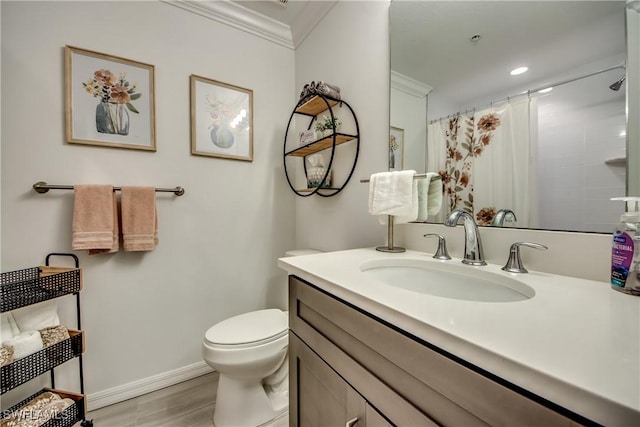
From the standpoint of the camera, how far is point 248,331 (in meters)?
1.22

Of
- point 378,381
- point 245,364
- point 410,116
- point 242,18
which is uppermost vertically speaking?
point 242,18

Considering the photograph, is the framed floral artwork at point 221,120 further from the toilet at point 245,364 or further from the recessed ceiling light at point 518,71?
the recessed ceiling light at point 518,71

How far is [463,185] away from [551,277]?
16.3 inches

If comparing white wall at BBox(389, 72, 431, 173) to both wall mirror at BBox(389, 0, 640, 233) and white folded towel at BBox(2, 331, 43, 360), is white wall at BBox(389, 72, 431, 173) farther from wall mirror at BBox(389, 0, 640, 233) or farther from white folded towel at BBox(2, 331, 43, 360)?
white folded towel at BBox(2, 331, 43, 360)

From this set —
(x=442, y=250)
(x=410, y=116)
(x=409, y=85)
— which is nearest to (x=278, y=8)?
(x=409, y=85)

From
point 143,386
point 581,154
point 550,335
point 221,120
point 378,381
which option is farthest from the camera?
point 221,120

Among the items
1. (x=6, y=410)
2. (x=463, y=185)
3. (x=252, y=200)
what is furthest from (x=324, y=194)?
(x=6, y=410)

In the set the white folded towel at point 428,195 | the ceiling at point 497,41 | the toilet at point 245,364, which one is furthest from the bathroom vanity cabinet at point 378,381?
the ceiling at point 497,41

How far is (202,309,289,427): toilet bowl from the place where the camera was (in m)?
1.11

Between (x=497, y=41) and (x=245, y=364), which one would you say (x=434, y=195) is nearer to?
(x=497, y=41)

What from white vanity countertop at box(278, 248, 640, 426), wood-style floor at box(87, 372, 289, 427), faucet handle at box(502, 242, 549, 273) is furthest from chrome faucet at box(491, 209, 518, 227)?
wood-style floor at box(87, 372, 289, 427)

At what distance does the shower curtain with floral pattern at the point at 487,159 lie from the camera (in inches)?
31.3

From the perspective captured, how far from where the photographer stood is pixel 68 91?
1.25 metres

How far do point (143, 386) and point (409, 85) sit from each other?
211 cm
